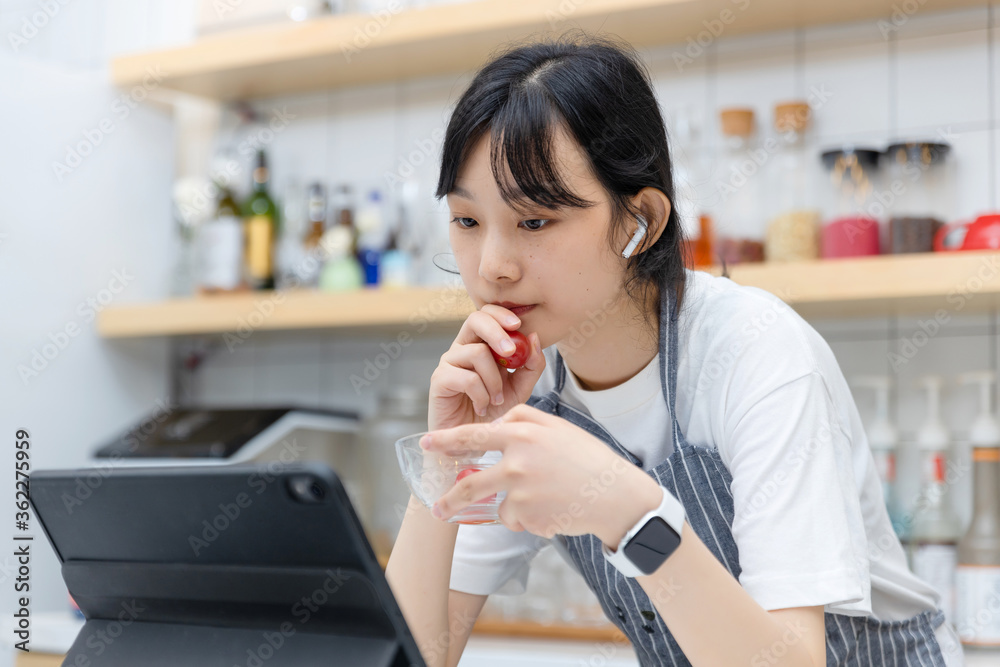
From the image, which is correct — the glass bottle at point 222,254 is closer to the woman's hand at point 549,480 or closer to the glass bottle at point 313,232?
the glass bottle at point 313,232

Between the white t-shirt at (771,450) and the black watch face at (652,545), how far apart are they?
138mm

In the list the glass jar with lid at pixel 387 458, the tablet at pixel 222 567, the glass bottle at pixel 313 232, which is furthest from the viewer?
the glass bottle at pixel 313 232

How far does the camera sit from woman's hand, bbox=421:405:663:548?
1.99ft

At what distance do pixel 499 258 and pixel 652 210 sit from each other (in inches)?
6.9

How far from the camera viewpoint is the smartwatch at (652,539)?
2.06 ft

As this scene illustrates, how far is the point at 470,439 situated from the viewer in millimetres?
603

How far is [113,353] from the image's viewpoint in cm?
208

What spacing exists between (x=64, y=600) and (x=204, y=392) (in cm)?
55

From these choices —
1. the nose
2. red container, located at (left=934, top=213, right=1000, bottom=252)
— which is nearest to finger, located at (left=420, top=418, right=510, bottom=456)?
the nose

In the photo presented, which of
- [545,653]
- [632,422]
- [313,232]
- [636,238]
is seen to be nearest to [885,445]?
[545,653]

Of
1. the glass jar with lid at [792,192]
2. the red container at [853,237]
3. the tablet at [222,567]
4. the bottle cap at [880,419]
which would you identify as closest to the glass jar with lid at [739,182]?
the glass jar with lid at [792,192]

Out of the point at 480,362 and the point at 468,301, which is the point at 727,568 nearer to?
the point at 480,362

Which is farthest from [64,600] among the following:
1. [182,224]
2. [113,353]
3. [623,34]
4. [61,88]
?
[623,34]

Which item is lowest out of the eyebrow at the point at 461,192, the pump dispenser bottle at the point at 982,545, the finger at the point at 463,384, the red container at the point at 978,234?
the pump dispenser bottle at the point at 982,545
